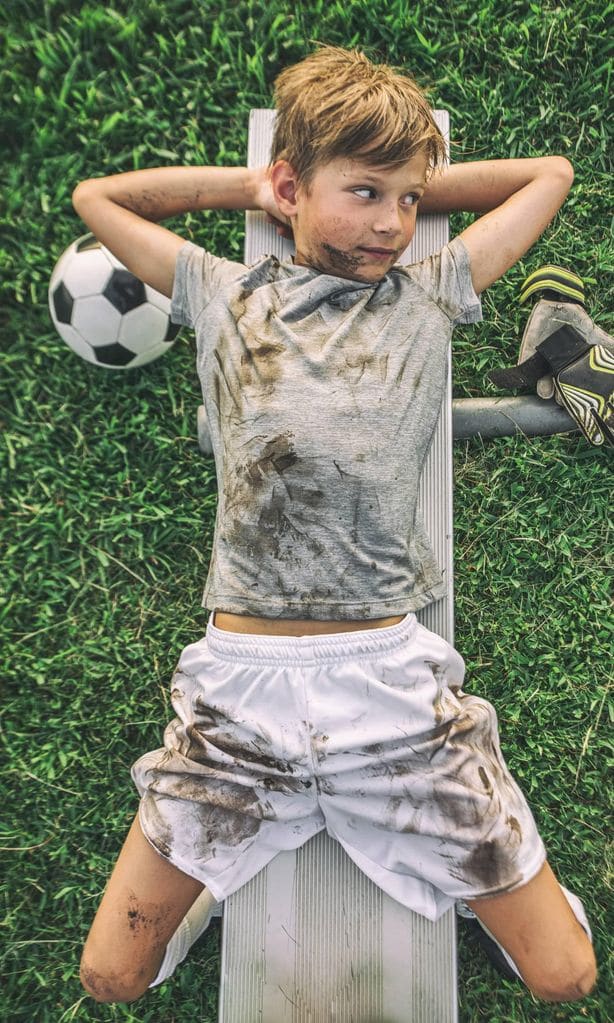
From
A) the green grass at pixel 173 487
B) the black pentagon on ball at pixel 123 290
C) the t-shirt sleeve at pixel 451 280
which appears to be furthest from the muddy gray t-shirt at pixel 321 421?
the green grass at pixel 173 487

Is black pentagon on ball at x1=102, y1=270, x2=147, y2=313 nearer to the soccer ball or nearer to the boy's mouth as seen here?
the soccer ball

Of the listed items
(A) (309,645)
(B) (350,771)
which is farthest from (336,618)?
(B) (350,771)

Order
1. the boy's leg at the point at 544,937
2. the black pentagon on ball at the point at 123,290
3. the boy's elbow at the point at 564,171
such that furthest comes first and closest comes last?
the black pentagon on ball at the point at 123,290 < the boy's elbow at the point at 564,171 < the boy's leg at the point at 544,937

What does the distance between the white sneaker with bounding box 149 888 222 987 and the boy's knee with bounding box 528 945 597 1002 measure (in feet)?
2.85

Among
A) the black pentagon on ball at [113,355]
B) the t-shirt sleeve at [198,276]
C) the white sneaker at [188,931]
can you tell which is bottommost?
the white sneaker at [188,931]

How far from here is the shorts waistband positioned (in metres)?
1.92

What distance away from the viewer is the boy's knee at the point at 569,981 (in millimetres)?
1849

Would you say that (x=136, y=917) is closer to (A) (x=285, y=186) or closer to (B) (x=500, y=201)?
(A) (x=285, y=186)

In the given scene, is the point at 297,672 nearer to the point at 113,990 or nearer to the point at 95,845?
the point at 113,990

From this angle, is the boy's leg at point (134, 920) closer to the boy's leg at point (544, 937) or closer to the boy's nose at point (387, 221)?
the boy's leg at point (544, 937)

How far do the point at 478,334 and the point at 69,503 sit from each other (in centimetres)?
150

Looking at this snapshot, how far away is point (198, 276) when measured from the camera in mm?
2092

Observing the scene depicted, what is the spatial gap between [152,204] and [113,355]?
1.73 feet

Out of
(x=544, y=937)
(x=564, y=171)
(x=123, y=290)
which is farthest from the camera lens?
(x=123, y=290)
